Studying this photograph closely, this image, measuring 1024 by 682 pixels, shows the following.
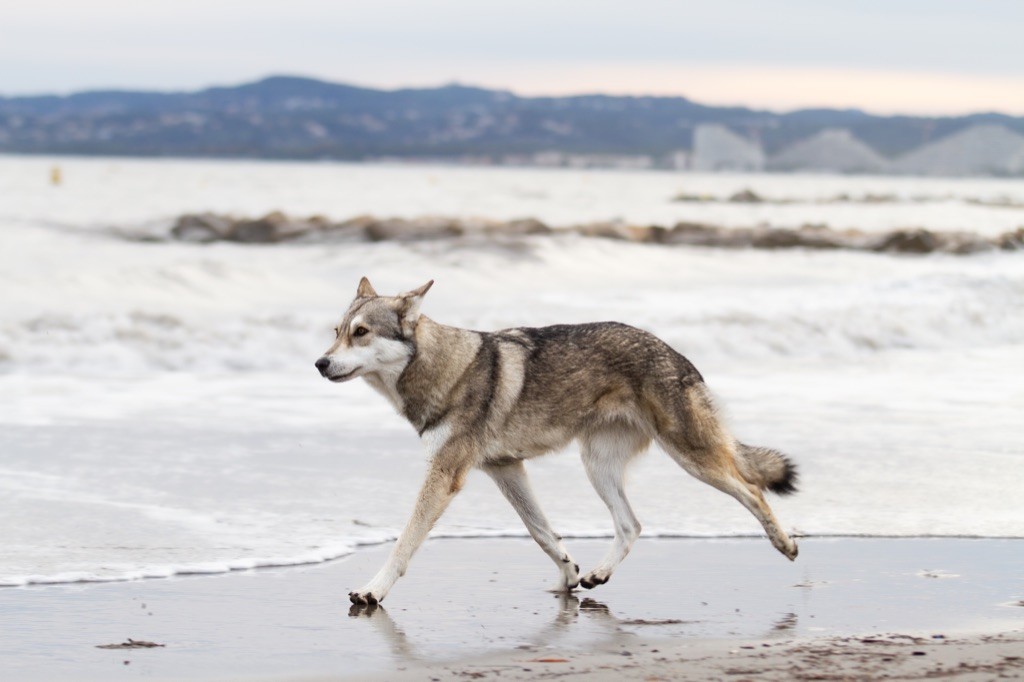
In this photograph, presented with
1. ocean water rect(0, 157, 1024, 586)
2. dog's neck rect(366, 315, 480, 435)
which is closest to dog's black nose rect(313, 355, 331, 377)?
dog's neck rect(366, 315, 480, 435)

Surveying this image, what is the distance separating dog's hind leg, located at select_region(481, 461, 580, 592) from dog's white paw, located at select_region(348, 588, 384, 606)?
3.09ft

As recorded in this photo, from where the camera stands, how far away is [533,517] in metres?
7.23

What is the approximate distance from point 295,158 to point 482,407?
175 metres

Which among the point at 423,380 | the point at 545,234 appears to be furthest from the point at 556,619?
the point at 545,234

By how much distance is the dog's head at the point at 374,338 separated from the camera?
6.79 metres

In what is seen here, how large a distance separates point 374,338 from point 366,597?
1.20 m

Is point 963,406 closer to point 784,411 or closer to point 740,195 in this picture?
point 784,411

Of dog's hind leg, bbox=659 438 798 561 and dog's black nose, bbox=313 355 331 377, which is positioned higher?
dog's black nose, bbox=313 355 331 377

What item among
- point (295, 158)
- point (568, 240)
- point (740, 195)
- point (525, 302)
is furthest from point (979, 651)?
point (295, 158)

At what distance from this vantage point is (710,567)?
746cm

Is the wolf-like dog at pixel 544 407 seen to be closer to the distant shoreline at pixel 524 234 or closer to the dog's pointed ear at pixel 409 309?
the dog's pointed ear at pixel 409 309

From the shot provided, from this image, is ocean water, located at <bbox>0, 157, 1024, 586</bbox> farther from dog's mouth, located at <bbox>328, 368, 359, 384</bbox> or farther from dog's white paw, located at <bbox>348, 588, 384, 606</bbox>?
dog's mouth, located at <bbox>328, 368, 359, 384</bbox>

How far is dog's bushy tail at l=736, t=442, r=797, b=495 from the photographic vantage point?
7480mm

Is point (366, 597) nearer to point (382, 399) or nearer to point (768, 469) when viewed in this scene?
point (768, 469)
